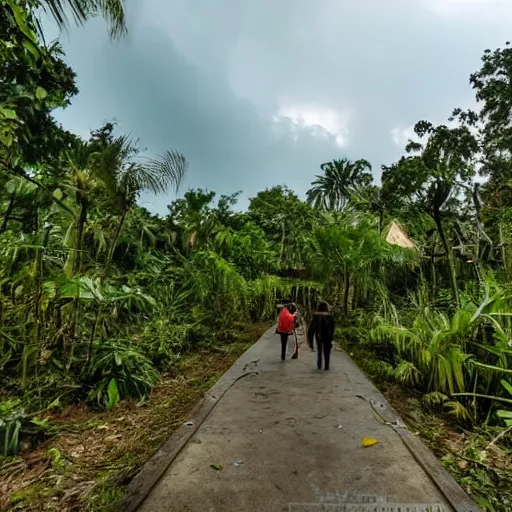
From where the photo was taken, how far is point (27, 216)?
15.6 ft

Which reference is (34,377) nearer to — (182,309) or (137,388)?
(137,388)

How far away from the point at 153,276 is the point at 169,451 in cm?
617

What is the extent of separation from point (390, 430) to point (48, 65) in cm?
419

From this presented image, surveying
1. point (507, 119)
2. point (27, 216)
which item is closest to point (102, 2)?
point (27, 216)

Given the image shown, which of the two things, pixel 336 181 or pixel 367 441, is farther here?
pixel 336 181

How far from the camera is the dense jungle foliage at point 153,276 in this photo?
390 cm

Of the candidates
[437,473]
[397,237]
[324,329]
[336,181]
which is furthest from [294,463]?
[336,181]

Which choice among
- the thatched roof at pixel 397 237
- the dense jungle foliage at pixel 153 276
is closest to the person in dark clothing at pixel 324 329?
the dense jungle foliage at pixel 153 276

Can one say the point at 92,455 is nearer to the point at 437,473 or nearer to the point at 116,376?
the point at 116,376

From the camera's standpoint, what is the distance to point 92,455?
10.8ft

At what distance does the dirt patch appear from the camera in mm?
2557

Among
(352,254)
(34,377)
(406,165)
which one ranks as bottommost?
(34,377)

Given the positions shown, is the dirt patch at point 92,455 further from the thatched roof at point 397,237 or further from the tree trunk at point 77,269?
the thatched roof at point 397,237

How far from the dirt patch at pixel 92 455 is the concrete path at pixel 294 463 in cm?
43
